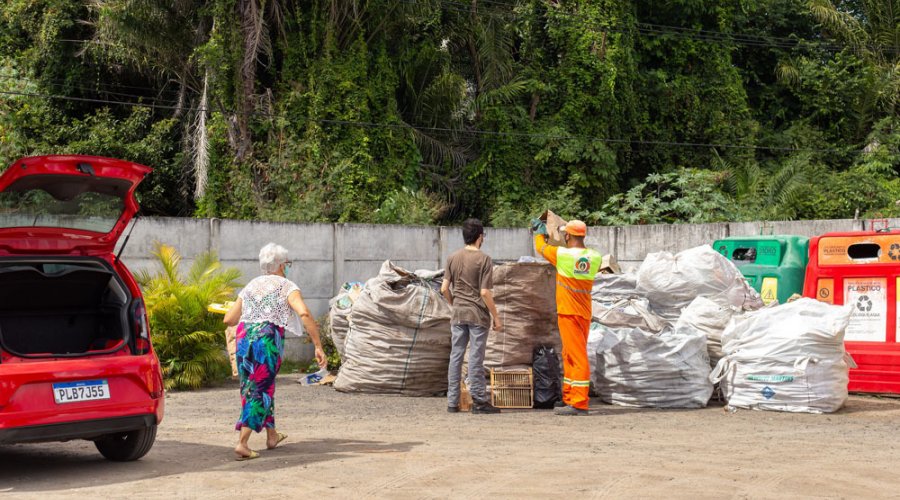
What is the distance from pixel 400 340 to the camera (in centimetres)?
1124

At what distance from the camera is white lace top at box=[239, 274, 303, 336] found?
Result: 769 centimetres

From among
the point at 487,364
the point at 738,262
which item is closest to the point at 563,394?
the point at 487,364

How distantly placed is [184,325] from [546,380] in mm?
4374

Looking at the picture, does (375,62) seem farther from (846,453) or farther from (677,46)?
(846,453)

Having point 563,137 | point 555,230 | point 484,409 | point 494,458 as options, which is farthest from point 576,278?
point 563,137

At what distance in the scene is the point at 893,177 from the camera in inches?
1131

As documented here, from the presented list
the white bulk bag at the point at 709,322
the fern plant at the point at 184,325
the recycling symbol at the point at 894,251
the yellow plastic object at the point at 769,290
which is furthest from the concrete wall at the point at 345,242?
the white bulk bag at the point at 709,322

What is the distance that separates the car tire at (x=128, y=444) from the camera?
7445 millimetres

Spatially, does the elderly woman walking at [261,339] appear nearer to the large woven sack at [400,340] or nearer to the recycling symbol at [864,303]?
the large woven sack at [400,340]

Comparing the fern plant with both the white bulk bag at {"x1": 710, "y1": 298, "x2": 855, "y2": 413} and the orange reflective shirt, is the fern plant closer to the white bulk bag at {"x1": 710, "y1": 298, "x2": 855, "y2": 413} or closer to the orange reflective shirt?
the orange reflective shirt

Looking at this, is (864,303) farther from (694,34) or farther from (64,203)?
(694,34)

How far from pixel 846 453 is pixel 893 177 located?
2314cm

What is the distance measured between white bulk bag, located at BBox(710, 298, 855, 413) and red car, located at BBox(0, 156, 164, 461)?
5572 millimetres

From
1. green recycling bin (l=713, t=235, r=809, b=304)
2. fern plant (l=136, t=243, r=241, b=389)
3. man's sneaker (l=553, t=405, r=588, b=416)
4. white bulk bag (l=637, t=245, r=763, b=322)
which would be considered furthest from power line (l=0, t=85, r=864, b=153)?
man's sneaker (l=553, t=405, r=588, b=416)
